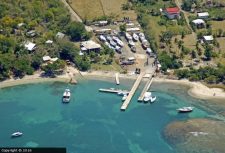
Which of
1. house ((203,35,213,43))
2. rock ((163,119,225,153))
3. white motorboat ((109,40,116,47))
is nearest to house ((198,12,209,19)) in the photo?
house ((203,35,213,43))

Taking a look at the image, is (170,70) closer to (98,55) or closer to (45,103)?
(98,55)

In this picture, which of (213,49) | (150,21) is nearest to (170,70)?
(213,49)

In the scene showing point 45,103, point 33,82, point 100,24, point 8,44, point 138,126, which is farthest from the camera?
point 100,24

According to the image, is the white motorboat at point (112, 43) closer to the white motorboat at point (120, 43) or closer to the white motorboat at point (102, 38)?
the white motorboat at point (120, 43)

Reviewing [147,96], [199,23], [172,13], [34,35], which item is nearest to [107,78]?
[147,96]

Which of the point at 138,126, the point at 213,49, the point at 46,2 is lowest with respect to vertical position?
the point at 138,126

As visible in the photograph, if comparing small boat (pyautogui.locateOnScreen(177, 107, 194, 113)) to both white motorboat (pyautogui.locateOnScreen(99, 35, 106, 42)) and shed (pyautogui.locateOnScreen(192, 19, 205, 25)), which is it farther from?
shed (pyautogui.locateOnScreen(192, 19, 205, 25))
